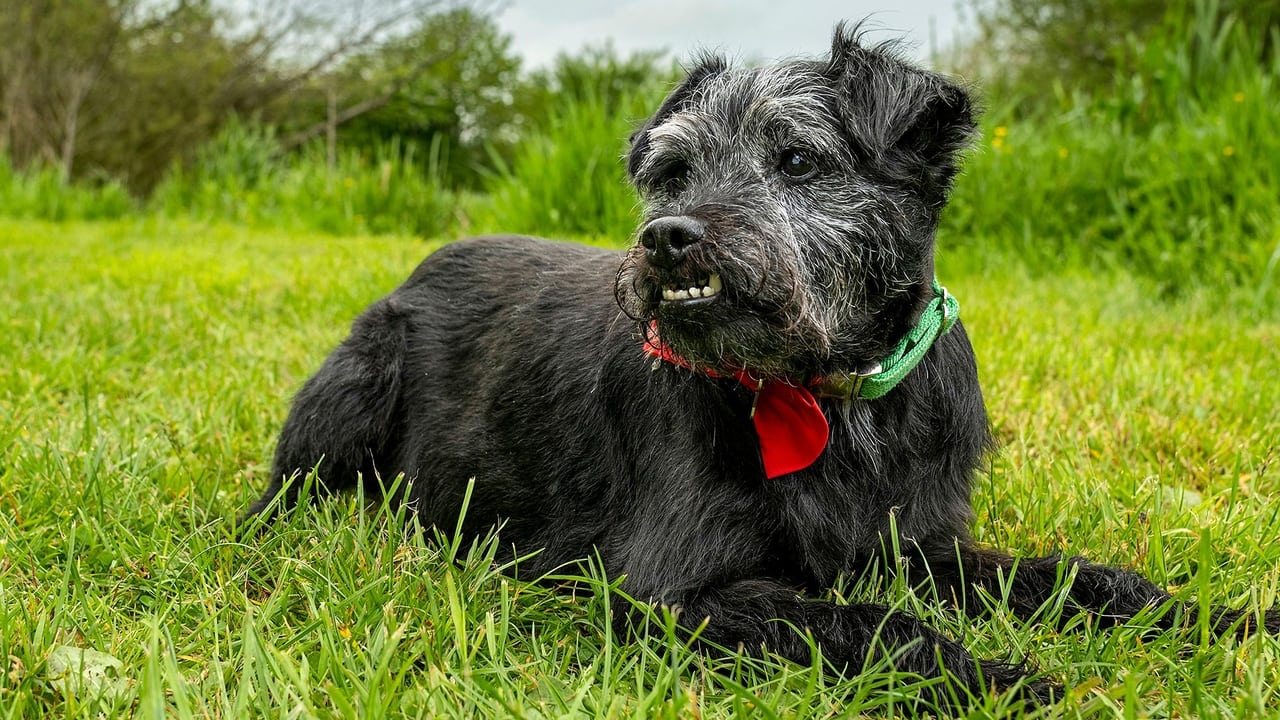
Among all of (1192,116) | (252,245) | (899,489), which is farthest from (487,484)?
(1192,116)

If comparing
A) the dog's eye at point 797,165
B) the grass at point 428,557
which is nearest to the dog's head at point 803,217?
the dog's eye at point 797,165

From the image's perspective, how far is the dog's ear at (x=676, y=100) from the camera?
9.73 ft

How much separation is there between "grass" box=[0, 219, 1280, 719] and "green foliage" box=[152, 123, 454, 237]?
4.69 meters

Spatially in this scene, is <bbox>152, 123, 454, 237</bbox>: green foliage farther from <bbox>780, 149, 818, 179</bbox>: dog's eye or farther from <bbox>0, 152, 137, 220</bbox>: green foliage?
<bbox>780, 149, 818, 179</bbox>: dog's eye

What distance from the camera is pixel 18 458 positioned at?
316cm

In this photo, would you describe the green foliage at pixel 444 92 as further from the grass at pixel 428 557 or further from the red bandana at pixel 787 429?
the red bandana at pixel 787 429

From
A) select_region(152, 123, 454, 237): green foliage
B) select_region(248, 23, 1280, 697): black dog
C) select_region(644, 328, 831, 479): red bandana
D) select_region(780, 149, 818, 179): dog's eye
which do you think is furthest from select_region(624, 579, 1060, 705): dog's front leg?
select_region(152, 123, 454, 237): green foliage

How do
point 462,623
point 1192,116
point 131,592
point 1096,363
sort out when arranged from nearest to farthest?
point 462,623
point 131,592
point 1096,363
point 1192,116

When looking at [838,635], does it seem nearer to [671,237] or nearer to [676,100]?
[671,237]

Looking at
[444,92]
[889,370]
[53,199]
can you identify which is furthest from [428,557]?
[444,92]

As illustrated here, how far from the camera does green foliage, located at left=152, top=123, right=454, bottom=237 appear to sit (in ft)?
33.0

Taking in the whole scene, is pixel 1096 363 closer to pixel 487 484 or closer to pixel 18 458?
pixel 487 484

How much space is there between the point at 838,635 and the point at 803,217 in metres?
0.99

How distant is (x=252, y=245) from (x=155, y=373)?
4253 millimetres
